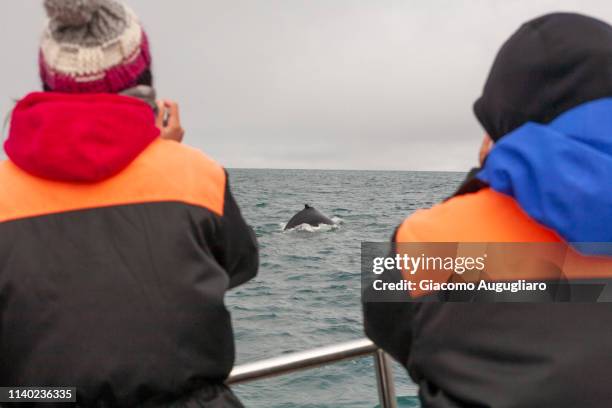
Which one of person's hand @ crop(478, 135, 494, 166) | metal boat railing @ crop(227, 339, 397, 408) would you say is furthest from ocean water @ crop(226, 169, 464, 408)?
person's hand @ crop(478, 135, 494, 166)

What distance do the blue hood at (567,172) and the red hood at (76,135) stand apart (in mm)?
1133

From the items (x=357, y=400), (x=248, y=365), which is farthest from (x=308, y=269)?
(x=248, y=365)

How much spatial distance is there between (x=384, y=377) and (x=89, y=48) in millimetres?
2000

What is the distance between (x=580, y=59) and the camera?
220 cm

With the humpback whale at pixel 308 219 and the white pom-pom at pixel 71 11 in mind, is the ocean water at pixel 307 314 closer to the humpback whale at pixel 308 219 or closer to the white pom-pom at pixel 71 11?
the humpback whale at pixel 308 219

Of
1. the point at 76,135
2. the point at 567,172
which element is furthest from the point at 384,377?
the point at 76,135

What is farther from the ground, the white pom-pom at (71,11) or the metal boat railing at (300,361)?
the white pom-pom at (71,11)

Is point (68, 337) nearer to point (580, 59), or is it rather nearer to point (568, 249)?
point (568, 249)

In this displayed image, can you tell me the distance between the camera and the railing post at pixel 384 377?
3.48 m

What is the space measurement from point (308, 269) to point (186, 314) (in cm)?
2129

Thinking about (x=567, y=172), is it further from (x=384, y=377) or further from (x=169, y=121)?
(x=384, y=377)

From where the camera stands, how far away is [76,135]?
230 centimetres

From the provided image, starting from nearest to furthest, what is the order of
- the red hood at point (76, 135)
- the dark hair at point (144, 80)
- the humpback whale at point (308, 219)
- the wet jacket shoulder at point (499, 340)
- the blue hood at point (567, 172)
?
the blue hood at point (567, 172) → the wet jacket shoulder at point (499, 340) → the red hood at point (76, 135) → the dark hair at point (144, 80) → the humpback whale at point (308, 219)

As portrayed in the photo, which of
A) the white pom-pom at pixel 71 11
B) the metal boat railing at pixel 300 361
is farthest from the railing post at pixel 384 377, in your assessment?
the white pom-pom at pixel 71 11
